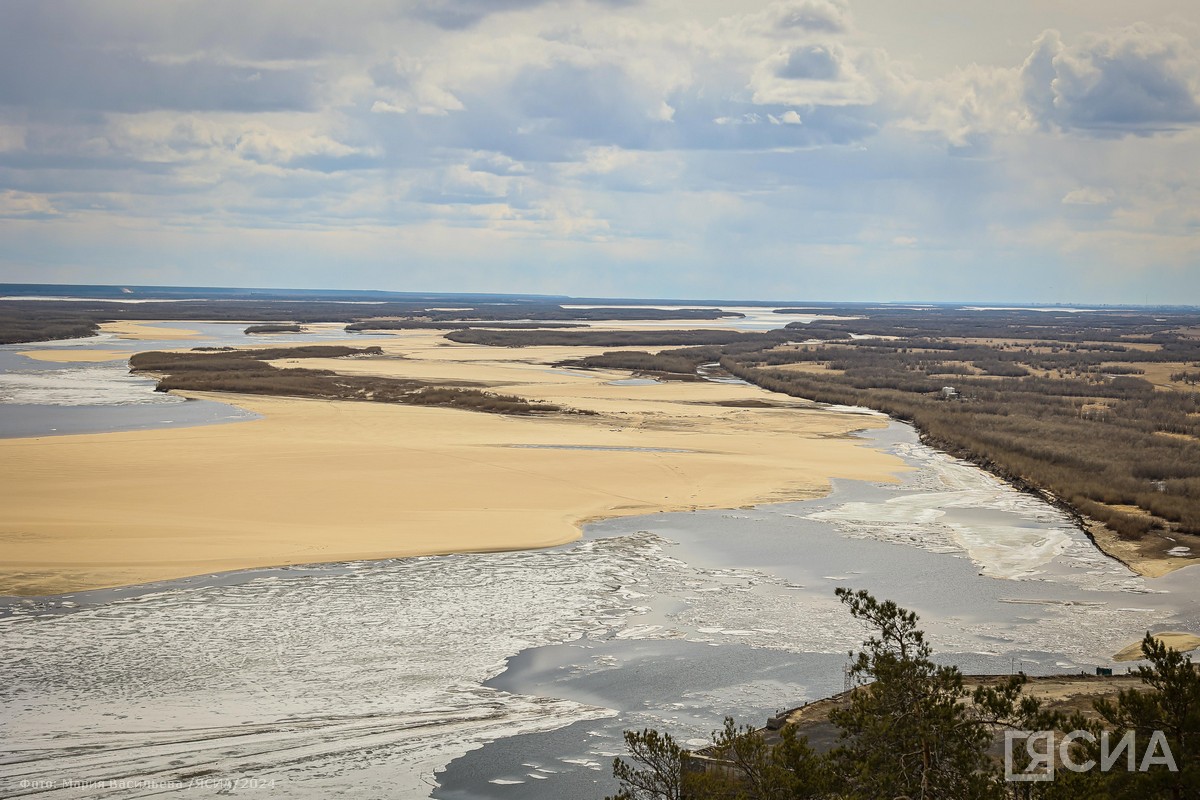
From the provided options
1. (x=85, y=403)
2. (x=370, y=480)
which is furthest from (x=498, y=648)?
(x=85, y=403)

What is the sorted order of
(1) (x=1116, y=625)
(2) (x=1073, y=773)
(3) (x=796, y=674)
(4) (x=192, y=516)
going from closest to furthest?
(2) (x=1073, y=773), (3) (x=796, y=674), (1) (x=1116, y=625), (4) (x=192, y=516)

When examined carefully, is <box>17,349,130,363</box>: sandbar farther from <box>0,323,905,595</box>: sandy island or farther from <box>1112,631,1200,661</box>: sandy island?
<box>1112,631,1200,661</box>: sandy island

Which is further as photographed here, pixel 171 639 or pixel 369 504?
pixel 369 504

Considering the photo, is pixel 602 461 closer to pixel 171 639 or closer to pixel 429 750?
pixel 171 639

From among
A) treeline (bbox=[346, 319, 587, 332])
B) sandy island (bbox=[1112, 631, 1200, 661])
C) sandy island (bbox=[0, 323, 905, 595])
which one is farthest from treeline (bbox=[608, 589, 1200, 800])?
treeline (bbox=[346, 319, 587, 332])

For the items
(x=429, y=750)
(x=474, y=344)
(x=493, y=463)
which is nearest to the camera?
(x=429, y=750)

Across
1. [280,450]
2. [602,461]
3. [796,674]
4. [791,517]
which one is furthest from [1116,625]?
[280,450]

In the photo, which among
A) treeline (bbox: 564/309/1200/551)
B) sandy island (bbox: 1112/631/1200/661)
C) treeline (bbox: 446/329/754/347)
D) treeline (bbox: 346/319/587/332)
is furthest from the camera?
treeline (bbox: 346/319/587/332)
